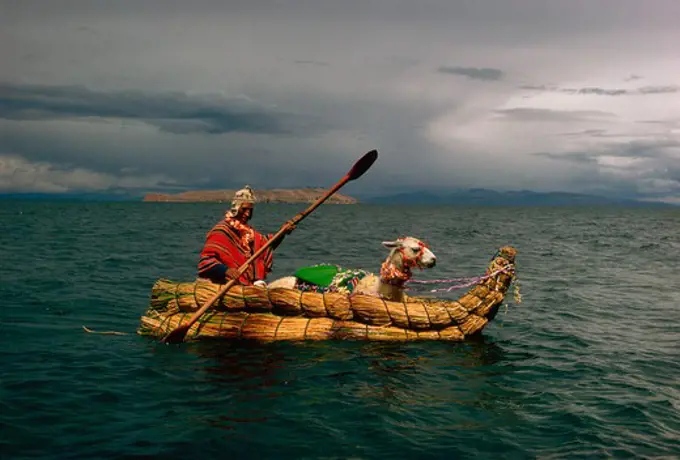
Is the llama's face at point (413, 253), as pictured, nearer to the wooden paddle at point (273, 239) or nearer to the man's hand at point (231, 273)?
the wooden paddle at point (273, 239)

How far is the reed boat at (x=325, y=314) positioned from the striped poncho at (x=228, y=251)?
0.33 m

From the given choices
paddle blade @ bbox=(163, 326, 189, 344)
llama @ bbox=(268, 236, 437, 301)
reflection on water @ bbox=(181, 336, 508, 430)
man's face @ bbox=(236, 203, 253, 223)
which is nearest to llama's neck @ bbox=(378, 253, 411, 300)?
llama @ bbox=(268, 236, 437, 301)

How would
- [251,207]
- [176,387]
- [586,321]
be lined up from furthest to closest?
1. [586,321]
2. [251,207]
3. [176,387]

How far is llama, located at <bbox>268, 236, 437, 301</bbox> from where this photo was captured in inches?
452

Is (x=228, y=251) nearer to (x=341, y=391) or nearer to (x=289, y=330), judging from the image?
(x=289, y=330)

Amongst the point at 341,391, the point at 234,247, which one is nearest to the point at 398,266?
the point at 341,391

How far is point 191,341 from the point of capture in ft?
38.3

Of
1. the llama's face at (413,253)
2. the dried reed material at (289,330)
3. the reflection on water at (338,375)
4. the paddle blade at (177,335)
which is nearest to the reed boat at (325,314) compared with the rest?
the dried reed material at (289,330)

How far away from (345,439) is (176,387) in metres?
3.06

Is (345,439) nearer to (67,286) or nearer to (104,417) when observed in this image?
(104,417)

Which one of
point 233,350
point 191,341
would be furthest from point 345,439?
point 191,341

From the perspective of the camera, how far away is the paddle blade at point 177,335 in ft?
36.0

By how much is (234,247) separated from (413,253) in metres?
3.75

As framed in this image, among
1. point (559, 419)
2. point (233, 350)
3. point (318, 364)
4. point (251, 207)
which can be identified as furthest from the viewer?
point (251, 207)
